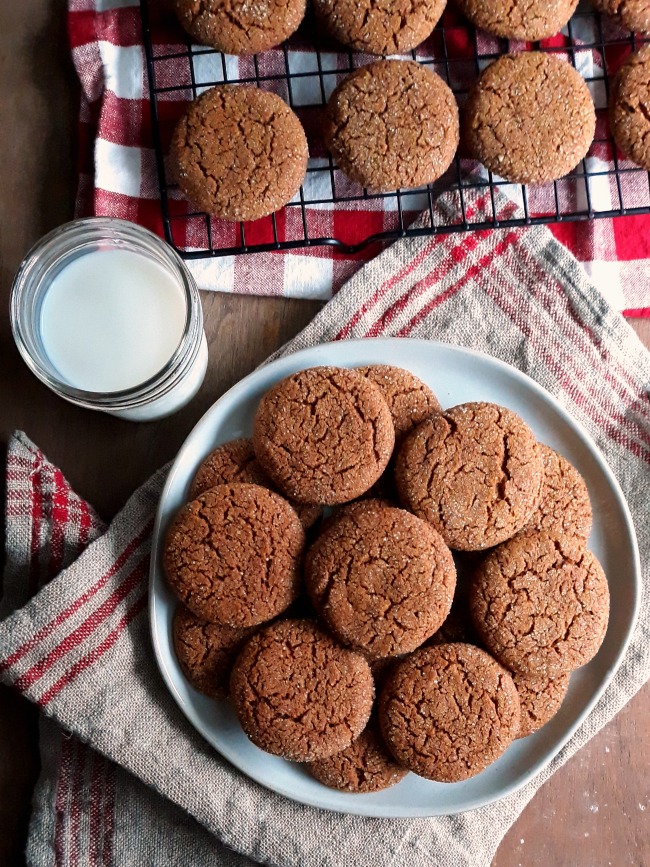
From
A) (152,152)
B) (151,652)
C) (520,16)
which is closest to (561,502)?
(151,652)

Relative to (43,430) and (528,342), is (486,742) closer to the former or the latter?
(528,342)

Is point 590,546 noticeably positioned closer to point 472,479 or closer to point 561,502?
point 561,502

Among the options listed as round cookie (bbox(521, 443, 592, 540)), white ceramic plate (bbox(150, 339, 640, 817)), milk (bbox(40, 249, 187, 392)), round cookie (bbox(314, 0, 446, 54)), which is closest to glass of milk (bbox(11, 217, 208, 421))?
milk (bbox(40, 249, 187, 392))

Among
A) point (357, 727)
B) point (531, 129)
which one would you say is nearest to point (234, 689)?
point (357, 727)

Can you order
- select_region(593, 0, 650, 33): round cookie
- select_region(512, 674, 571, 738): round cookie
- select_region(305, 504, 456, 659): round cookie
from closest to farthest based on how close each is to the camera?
1. select_region(305, 504, 456, 659): round cookie
2. select_region(512, 674, 571, 738): round cookie
3. select_region(593, 0, 650, 33): round cookie

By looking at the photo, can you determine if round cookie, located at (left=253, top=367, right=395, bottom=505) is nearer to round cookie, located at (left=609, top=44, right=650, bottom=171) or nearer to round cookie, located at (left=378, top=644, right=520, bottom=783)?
round cookie, located at (left=378, top=644, right=520, bottom=783)

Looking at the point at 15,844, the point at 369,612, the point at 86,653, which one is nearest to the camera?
the point at 369,612

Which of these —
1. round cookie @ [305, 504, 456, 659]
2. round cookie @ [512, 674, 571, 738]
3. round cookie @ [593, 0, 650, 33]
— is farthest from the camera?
round cookie @ [593, 0, 650, 33]
